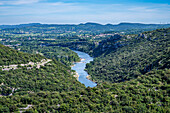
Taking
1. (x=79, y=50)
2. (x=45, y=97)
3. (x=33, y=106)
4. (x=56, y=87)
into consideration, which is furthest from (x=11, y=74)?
(x=79, y=50)

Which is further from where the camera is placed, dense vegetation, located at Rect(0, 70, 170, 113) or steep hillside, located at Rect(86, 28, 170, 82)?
steep hillside, located at Rect(86, 28, 170, 82)

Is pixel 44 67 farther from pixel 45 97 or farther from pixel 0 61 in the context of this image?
pixel 45 97

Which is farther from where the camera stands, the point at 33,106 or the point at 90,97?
the point at 90,97

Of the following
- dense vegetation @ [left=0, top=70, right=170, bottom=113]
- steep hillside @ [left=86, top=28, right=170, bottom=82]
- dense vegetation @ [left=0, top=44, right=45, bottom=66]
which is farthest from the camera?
steep hillside @ [left=86, top=28, right=170, bottom=82]

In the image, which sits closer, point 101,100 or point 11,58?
point 101,100

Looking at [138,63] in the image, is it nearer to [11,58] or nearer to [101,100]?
[101,100]

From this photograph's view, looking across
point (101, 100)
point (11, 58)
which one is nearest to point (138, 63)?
point (101, 100)

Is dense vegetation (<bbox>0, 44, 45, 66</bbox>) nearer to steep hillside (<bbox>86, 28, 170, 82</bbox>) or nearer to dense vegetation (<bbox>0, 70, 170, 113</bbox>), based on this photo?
dense vegetation (<bbox>0, 70, 170, 113</bbox>)

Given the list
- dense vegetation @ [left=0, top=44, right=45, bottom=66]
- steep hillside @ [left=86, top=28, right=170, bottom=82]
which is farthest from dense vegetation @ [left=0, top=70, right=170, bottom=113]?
dense vegetation @ [left=0, top=44, right=45, bottom=66]

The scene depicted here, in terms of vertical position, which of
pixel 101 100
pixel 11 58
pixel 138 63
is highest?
pixel 11 58

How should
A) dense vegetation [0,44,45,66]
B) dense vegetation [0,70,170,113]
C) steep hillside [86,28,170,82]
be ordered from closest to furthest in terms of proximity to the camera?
dense vegetation [0,70,170,113]
dense vegetation [0,44,45,66]
steep hillside [86,28,170,82]

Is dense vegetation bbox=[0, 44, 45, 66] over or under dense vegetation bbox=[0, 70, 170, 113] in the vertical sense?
over
